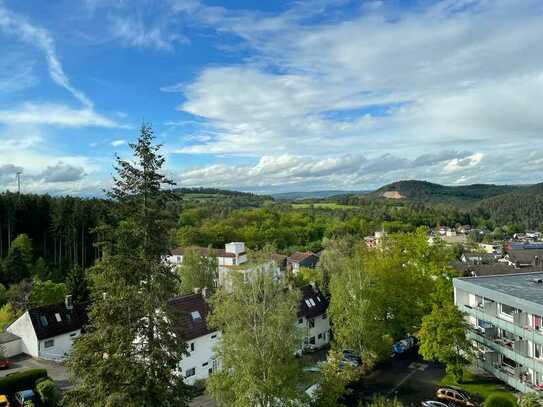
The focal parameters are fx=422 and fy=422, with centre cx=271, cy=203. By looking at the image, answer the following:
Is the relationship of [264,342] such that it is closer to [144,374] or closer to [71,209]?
[144,374]

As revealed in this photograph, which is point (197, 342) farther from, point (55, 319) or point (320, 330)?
point (55, 319)

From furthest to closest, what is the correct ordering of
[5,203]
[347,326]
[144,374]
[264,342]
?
[5,203] → [347,326] → [264,342] → [144,374]

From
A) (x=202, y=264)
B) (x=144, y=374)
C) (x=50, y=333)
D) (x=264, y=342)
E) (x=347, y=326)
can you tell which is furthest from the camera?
(x=202, y=264)

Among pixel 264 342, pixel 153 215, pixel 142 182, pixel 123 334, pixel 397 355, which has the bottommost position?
pixel 397 355

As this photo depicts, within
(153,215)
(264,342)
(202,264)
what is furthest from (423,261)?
(153,215)

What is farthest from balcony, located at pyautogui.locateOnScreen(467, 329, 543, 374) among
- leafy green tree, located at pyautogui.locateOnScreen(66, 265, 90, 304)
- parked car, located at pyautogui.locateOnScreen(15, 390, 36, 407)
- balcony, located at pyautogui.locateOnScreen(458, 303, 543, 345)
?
leafy green tree, located at pyautogui.locateOnScreen(66, 265, 90, 304)

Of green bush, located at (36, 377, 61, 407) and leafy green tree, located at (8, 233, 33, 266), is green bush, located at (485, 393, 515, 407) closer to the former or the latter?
green bush, located at (36, 377, 61, 407)
